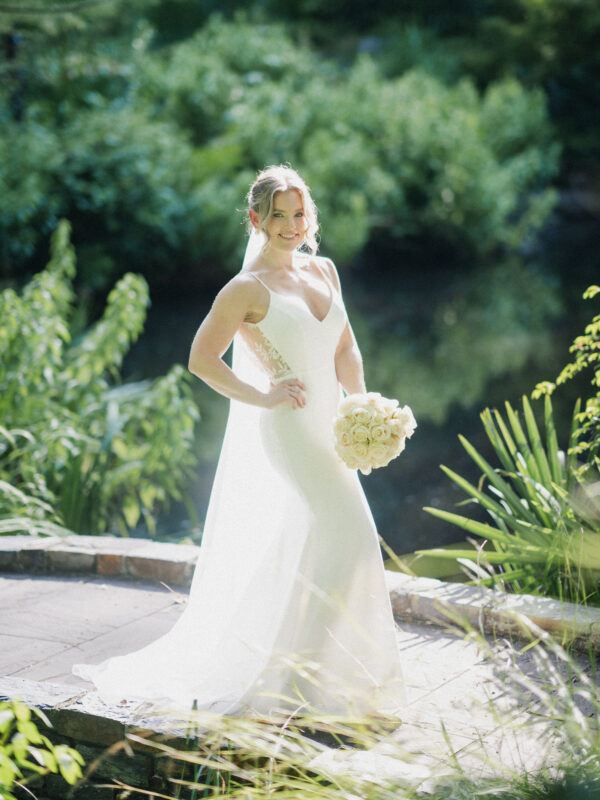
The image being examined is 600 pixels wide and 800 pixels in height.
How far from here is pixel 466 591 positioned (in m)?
4.36

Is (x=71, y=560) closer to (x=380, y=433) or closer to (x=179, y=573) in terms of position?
(x=179, y=573)

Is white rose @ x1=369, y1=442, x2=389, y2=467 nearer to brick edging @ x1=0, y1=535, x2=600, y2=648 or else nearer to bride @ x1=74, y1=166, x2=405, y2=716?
bride @ x1=74, y1=166, x2=405, y2=716

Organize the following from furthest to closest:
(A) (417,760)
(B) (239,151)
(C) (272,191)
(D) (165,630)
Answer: (B) (239,151), (D) (165,630), (C) (272,191), (A) (417,760)

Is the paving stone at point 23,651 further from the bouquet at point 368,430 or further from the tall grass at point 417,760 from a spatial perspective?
the bouquet at point 368,430

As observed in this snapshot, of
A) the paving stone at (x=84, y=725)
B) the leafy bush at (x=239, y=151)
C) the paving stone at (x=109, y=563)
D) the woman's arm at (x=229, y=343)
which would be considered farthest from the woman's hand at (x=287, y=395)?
the leafy bush at (x=239, y=151)

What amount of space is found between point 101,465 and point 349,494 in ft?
10.5

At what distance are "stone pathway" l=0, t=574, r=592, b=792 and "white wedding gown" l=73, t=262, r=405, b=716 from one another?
194mm

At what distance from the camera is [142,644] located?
4.01 meters

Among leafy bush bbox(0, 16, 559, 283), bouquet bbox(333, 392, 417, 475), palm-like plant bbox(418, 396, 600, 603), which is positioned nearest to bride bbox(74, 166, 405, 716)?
bouquet bbox(333, 392, 417, 475)

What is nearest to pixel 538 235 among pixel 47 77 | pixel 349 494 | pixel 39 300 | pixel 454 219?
pixel 454 219

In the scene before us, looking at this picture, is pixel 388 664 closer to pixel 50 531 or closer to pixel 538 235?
pixel 50 531

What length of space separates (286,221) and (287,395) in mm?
612

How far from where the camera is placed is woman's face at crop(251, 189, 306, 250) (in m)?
3.38

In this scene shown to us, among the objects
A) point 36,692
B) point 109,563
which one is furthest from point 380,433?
point 109,563
